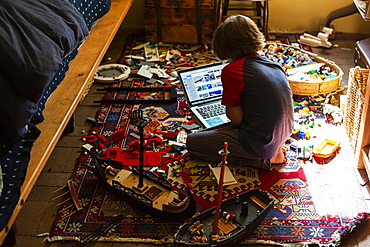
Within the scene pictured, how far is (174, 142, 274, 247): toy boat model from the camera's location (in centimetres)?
197

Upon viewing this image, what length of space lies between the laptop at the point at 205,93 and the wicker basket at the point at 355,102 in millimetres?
701

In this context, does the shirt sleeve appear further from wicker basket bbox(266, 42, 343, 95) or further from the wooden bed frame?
wicker basket bbox(266, 42, 343, 95)

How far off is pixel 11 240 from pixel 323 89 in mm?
2122

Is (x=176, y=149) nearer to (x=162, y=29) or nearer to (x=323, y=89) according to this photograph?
(x=323, y=89)

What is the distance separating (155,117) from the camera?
3.00 meters

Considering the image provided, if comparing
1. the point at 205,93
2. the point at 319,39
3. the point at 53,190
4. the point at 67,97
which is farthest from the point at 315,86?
the point at 53,190

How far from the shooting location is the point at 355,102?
8.64 feet

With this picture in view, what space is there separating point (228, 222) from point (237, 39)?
2.86ft

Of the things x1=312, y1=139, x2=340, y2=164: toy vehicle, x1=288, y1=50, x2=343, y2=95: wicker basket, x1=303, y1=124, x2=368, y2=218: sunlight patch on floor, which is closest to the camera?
x1=303, y1=124, x2=368, y2=218: sunlight patch on floor

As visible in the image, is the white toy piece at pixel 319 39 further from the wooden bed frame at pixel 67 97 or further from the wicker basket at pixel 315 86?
the wooden bed frame at pixel 67 97

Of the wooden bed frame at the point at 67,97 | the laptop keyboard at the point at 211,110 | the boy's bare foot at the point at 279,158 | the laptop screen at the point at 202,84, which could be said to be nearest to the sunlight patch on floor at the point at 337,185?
the boy's bare foot at the point at 279,158

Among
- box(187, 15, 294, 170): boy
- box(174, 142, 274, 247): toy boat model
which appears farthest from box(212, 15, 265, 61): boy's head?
box(174, 142, 274, 247): toy boat model

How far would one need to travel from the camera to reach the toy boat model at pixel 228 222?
1974 mm

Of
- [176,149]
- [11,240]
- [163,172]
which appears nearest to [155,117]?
[176,149]
